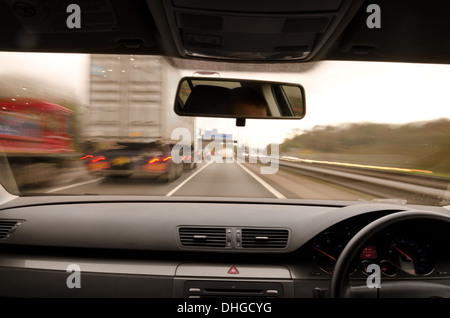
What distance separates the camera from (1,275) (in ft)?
A: 10.5

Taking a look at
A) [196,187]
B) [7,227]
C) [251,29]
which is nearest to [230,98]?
[251,29]

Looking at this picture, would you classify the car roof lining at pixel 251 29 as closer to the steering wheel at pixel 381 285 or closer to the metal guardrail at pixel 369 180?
the steering wheel at pixel 381 285

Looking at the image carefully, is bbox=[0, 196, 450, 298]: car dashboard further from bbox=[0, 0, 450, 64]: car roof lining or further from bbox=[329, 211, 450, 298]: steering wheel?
bbox=[0, 0, 450, 64]: car roof lining

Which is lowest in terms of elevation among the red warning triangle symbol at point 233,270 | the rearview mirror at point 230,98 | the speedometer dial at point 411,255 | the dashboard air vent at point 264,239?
the red warning triangle symbol at point 233,270

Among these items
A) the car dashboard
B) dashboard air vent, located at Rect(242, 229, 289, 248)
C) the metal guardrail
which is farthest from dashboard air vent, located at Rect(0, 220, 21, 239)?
the metal guardrail

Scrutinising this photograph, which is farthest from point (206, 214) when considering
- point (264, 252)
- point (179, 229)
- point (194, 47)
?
point (194, 47)

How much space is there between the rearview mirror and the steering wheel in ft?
4.46

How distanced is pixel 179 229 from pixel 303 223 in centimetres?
107

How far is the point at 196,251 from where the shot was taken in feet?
10.6

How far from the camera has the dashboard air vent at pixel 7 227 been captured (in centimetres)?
331

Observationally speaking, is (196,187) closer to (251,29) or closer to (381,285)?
(251,29)

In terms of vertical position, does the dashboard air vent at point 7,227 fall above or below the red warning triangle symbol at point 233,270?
above

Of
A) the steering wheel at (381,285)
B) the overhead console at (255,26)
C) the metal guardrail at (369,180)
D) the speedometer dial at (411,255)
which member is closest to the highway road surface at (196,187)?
the metal guardrail at (369,180)

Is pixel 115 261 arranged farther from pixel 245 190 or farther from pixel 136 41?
pixel 245 190
